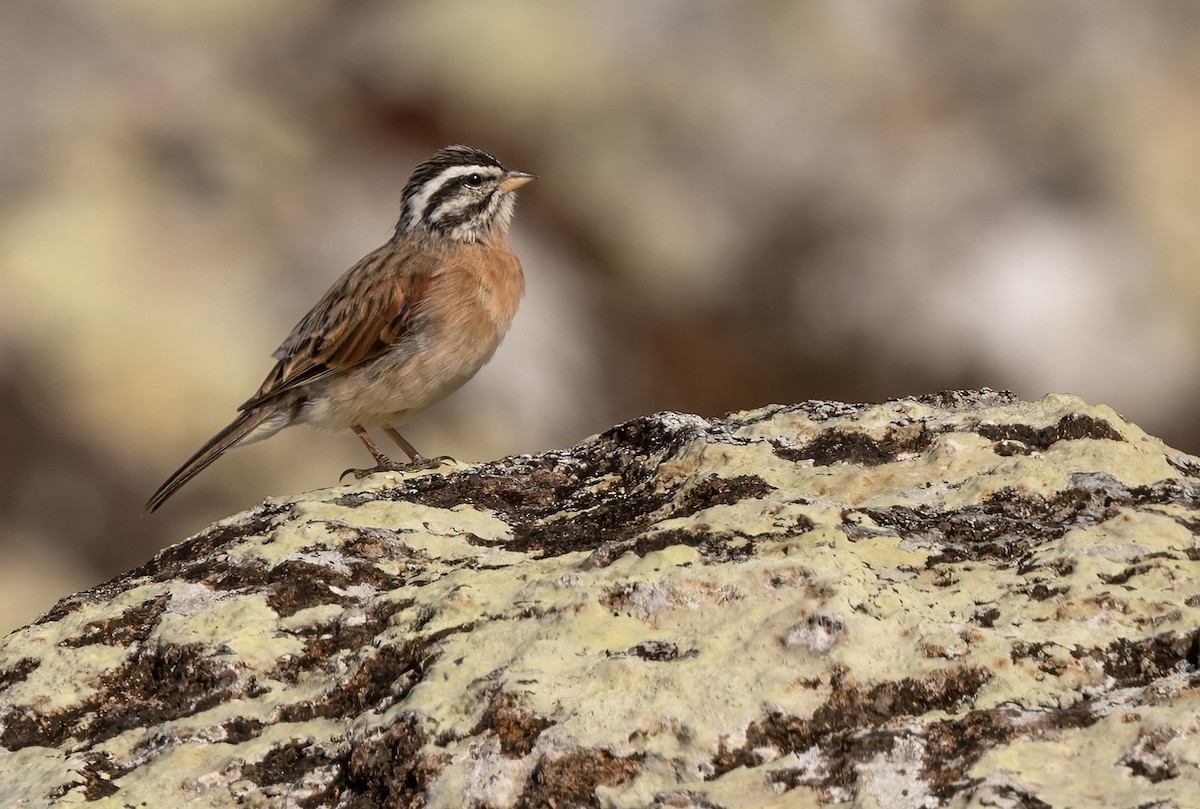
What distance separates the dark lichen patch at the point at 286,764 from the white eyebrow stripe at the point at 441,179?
664cm

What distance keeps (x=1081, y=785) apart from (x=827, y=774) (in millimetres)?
483

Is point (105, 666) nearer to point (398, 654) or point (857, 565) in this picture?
point (398, 654)

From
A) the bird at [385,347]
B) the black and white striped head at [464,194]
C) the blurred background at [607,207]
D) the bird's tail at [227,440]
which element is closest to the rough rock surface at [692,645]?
the bird's tail at [227,440]

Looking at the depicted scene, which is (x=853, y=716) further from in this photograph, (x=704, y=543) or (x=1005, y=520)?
(x=1005, y=520)

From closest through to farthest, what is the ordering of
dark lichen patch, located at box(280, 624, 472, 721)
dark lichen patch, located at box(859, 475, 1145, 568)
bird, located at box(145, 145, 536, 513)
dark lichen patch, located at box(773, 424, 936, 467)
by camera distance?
dark lichen patch, located at box(280, 624, 472, 721)
dark lichen patch, located at box(859, 475, 1145, 568)
dark lichen patch, located at box(773, 424, 936, 467)
bird, located at box(145, 145, 536, 513)

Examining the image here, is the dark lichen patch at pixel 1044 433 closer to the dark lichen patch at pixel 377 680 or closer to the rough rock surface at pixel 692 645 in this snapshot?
the rough rock surface at pixel 692 645

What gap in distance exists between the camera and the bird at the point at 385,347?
336 inches

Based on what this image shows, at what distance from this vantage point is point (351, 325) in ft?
28.9

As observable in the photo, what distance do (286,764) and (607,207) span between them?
807 centimetres

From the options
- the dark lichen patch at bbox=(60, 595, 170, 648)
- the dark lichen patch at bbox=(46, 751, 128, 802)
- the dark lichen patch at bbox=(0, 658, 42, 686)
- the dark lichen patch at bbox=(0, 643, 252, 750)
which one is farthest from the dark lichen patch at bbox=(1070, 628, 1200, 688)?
the dark lichen patch at bbox=(0, 658, 42, 686)

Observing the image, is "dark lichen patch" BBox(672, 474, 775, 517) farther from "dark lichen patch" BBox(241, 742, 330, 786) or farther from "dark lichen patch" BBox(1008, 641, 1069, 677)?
"dark lichen patch" BBox(241, 742, 330, 786)

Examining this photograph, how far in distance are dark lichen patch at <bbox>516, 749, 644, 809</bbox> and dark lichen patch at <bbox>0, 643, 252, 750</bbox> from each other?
103 cm

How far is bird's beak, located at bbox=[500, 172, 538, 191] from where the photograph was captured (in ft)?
32.2

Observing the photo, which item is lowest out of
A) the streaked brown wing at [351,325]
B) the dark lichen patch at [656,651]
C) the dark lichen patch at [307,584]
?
the dark lichen patch at [656,651]
